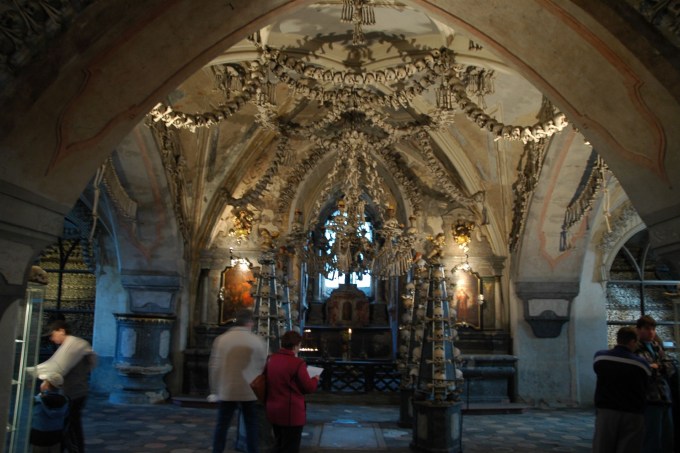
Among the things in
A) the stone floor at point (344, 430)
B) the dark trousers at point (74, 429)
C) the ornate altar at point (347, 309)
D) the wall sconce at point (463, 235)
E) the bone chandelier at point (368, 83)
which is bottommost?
the stone floor at point (344, 430)

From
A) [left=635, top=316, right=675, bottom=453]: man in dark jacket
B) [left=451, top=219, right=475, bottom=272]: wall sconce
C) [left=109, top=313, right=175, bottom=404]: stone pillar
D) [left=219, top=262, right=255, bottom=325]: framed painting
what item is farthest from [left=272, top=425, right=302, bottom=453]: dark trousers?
[left=451, top=219, right=475, bottom=272]: wall sconce

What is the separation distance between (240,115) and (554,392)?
7.01m

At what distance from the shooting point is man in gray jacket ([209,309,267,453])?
484 centimetres

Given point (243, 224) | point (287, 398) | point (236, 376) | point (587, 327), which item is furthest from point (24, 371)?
point (587, 327)

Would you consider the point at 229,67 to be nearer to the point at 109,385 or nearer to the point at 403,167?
the point at 403,167

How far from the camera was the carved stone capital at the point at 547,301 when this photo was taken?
35.1 ft

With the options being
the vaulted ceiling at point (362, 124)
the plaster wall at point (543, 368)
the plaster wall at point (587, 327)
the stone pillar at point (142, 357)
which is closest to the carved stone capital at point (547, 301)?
the plaster wall at point (543, 368)

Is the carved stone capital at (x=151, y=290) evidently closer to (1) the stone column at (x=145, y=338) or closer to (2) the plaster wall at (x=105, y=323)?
(1) the stone column at (x=145, y=338)

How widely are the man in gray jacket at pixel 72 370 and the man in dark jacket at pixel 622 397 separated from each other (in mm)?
4036

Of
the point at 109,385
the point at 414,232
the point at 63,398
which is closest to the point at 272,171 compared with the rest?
the point at 414,232

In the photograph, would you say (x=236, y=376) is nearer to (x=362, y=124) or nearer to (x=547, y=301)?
(x=362, y=124)

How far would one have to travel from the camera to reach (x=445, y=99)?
7738 millimetres

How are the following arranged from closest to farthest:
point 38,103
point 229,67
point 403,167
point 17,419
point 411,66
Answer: point 38,103
point 17,419
point 411,66
point 229,67
point 403,167

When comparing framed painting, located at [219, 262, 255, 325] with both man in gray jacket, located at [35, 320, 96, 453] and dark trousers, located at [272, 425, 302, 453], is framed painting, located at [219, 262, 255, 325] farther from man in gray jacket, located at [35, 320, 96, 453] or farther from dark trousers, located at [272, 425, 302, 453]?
dark trousers, located at [272, 425, 302, 453]
